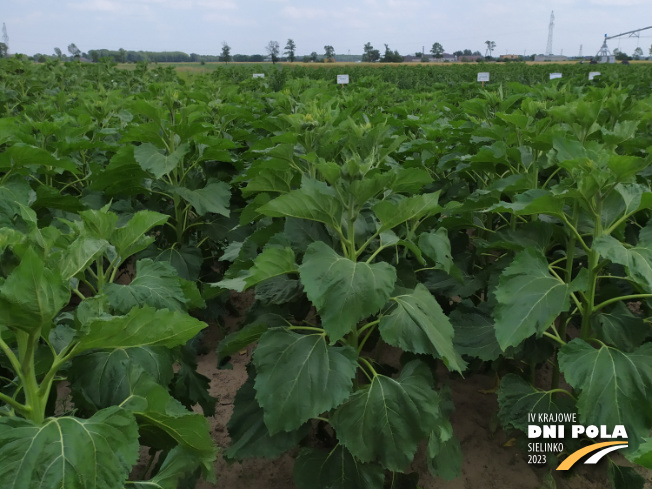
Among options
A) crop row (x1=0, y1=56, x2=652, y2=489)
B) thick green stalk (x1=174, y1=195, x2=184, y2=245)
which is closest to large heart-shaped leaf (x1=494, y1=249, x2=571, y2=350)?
crop row (x1=0, y1=56, x2=652, y2=489)

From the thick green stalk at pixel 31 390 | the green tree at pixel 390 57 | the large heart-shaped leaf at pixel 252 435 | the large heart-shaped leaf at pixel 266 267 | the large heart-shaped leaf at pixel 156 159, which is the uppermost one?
the green tree at pixel 390 57

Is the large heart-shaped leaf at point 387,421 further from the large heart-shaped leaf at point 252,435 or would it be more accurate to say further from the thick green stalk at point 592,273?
the thick green stalk at point 592,273

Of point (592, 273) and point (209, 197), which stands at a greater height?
point (209, 197)

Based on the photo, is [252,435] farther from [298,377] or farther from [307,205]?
[307,205]

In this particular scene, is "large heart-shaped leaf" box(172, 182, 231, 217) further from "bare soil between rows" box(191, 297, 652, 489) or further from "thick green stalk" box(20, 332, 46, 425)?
"thick green stalk" box(20, 332, 46, 425)

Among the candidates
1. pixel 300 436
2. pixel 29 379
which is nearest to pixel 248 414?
pixel 300 436

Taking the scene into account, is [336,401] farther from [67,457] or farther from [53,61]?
[53,61]

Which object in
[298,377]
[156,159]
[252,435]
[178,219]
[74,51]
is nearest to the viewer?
[298,377]

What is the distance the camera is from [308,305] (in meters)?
3.03

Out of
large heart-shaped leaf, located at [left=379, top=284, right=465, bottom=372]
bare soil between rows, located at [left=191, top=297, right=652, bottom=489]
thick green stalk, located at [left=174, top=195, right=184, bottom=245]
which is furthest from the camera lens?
thick green stalk, located at [left=174, top=195, right=184, bottom=245]

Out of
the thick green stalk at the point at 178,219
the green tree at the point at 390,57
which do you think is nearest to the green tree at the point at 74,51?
the thick green stalk at the point at 178,219

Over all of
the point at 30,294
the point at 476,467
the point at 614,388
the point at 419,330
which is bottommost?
the point at 476,467

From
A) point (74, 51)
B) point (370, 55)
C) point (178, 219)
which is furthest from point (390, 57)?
point (178, 219)

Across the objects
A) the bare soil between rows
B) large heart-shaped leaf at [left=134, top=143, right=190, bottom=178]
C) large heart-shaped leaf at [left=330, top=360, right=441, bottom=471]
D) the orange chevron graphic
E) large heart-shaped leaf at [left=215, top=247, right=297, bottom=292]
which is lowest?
the bare soil between rows
